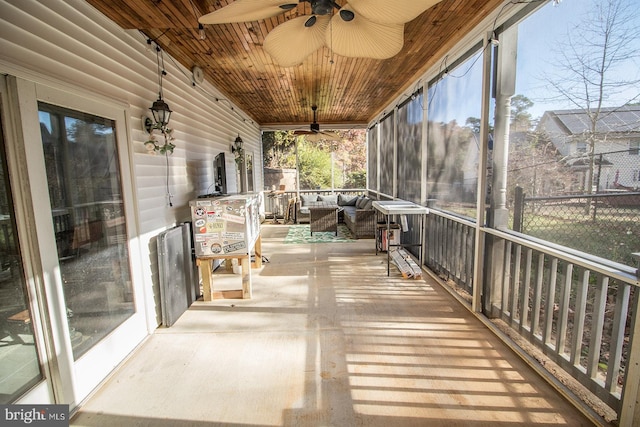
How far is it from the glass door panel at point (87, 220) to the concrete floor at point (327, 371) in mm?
460

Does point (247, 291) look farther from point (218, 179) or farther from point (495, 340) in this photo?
point (495, 340)

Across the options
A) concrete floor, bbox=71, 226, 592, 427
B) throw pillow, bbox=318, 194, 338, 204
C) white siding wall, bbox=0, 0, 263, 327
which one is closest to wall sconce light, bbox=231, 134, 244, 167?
white siding wall, bbox=0, 0, 263, 327

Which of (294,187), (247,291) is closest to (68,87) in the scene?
(247,291)

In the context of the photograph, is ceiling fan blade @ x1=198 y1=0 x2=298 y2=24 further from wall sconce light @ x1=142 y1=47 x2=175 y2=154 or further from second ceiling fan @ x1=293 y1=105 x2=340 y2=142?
second ceiling fan @ x1=293 y1=105 x2=340 y2=142

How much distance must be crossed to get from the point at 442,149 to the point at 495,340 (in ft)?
7.60

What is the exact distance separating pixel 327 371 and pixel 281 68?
3.81m

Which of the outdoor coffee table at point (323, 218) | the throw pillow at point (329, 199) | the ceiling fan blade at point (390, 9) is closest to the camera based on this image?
the ceiling fan blade at point (390, 9)

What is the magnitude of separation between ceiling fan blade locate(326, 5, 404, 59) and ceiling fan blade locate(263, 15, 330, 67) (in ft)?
0.21

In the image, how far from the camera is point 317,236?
6863mm

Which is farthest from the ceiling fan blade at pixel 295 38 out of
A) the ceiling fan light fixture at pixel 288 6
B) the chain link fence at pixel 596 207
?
the chain link fence at pixel 596 207

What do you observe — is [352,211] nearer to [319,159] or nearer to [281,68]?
[281,68]

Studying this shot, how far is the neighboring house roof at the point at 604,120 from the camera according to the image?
1.63 meters

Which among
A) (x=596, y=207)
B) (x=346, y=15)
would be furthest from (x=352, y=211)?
(x=346, y=15)

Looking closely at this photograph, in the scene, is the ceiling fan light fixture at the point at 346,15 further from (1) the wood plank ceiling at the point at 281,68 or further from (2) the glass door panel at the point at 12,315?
(2) the glass door panel at the point at 12,315
